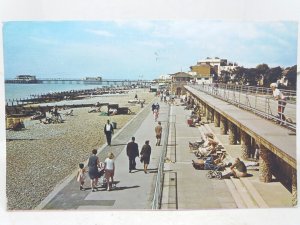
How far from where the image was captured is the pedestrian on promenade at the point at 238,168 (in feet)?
16.0

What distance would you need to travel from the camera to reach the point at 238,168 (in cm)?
493

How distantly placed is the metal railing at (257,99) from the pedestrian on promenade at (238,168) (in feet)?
2.06

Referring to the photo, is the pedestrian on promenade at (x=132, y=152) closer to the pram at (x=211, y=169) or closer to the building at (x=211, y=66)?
the pram at (x=211, y=169)

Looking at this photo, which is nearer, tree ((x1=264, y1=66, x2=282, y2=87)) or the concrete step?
the concrete step

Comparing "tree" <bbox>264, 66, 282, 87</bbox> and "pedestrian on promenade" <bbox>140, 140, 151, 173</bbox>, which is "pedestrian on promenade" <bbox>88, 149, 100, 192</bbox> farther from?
"tree" <bbox>264, 66, 282, 87</bbox>

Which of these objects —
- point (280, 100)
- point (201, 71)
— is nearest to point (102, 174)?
point (201, 71)

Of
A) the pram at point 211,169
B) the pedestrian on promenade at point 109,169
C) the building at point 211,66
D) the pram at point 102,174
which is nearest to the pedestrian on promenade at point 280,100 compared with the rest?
the building at point 211,66

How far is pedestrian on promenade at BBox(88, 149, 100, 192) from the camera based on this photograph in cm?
473

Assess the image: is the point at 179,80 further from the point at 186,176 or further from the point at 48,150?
the point at 48,150

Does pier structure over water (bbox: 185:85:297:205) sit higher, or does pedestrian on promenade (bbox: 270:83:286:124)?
pedestrian on promenade (bbox: 270:83:286:124)

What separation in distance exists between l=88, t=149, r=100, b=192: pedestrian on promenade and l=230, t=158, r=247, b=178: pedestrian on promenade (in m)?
1.60

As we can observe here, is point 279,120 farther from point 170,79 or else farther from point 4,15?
point 4,15

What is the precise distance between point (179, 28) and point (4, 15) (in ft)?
5.91

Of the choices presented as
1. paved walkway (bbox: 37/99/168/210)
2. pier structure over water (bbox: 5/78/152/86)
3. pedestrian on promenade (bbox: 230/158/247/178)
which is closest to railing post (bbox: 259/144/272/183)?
pedestrian on promenade (bbox: 230/158/247/178)
